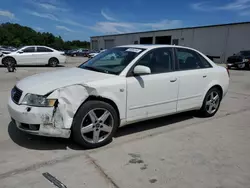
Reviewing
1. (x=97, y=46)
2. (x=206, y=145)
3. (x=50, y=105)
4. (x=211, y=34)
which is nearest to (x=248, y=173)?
(x=206, y=145)

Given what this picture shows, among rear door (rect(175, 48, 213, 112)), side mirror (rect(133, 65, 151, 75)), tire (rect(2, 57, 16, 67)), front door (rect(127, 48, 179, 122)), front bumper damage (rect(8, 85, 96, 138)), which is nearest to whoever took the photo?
front bumper damage (rect(8, 85, 96, 138))

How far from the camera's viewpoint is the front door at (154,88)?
12.4ft

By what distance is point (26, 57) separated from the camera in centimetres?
1567

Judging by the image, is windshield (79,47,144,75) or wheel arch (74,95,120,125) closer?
wheel arch (74,95,120,125)

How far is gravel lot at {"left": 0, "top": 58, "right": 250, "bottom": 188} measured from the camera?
272 cm

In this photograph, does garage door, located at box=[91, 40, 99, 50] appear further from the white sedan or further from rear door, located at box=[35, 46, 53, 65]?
the white sedan

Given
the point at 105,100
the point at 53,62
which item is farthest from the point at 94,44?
the point at 105,100

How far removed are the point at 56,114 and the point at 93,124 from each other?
568 millimetres

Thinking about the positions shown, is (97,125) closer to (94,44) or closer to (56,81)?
(56,81)

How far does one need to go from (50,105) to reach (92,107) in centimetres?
58

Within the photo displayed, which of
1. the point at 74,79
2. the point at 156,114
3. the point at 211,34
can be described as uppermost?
the point at 211,34

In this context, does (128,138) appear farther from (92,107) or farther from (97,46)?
(97,46)

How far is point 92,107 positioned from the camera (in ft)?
10.9

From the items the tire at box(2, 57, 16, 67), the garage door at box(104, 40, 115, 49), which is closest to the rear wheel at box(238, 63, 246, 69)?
the tire at box(2, 57, 16, 67)
